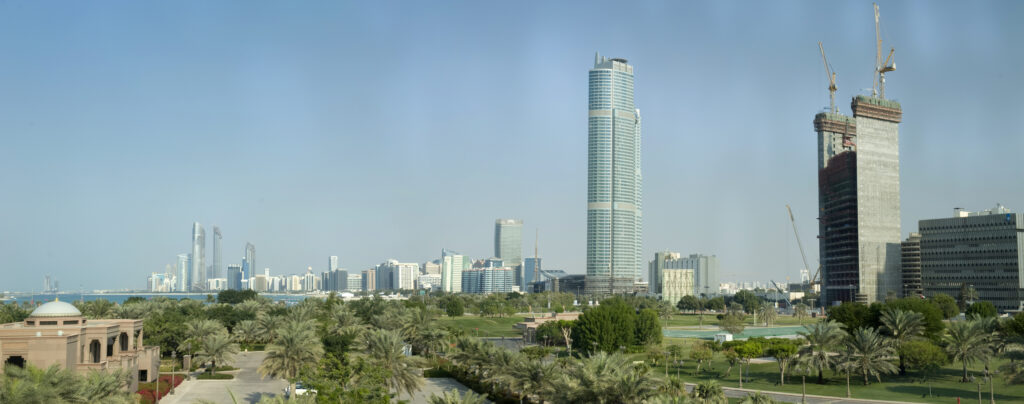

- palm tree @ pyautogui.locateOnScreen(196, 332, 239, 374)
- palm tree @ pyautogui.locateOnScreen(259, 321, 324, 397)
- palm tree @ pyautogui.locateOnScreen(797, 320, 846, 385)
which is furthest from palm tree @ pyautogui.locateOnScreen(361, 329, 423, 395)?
palm tree @ pyautogui.locateOnScreen(797, 320, 846, 385)

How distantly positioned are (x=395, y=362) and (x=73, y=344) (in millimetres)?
24241

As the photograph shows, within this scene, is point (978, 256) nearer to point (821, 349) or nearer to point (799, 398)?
point (821, 349)

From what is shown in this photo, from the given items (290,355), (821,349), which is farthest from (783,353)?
(290,355)

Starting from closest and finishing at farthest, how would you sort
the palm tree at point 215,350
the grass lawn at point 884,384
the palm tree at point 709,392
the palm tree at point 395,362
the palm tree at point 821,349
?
the palm tree at point 709,392 < the palm tree at point 395,362 < the grass lawn at point 884,384 < the palm tree at point 821,349 < the palm tree at point 215,350

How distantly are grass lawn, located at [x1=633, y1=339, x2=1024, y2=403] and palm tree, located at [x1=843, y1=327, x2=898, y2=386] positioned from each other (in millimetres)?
1747

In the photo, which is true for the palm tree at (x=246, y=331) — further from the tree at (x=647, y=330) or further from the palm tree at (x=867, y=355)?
the palm tree at (x=867, y=355)

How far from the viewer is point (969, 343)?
237ft

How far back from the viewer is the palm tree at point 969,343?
71438 mm

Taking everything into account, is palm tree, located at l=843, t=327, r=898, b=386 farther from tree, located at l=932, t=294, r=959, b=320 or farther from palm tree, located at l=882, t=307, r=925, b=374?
tree, located at l=932, t=294, r=959, b=320

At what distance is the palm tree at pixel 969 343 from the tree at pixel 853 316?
14.5 metres

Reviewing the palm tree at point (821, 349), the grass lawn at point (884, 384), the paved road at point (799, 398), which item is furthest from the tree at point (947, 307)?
the paved road at point (799, 398)

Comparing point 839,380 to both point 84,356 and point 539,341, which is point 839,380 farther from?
point 84,356

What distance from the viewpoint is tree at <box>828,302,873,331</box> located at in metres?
89.9

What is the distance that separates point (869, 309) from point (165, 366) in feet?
262
